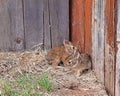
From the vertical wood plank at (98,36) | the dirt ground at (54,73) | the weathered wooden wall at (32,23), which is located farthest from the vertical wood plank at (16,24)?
the vertical wood plank at (98,36)

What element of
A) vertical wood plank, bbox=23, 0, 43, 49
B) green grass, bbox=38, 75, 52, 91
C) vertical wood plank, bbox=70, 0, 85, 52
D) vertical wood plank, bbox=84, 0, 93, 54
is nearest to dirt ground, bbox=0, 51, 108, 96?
green grass, bbox=38, 75, 52, 91

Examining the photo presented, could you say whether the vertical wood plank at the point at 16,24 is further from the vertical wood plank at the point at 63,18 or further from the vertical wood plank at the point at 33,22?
the vertical wood plank at the point at 63,18

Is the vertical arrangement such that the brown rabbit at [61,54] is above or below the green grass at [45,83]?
above

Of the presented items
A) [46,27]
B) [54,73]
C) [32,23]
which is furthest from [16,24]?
[54,73]

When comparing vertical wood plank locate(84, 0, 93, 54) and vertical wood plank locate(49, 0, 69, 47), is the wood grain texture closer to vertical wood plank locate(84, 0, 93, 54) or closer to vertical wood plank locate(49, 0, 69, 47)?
vertical wood plank locate(49, 0, 69, 47)

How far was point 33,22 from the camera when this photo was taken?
5316 millimetres

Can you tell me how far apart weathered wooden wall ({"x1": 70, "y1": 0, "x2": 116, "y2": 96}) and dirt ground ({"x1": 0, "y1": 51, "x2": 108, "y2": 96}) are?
4.6 inches

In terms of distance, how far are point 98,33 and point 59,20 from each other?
92 cm

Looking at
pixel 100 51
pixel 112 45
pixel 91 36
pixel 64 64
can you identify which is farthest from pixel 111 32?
pixel 64 64

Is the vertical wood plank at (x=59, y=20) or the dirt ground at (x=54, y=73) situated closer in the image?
the dirt ground at (x=54, y=73)

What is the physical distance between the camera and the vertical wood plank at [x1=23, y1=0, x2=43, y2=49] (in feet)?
17.3

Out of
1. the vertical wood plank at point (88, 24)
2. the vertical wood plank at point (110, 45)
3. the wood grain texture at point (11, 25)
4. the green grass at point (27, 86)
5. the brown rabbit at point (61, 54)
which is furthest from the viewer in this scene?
the wood grain texture at point (11, 25)

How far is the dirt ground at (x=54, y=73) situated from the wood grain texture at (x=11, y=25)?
11 cm

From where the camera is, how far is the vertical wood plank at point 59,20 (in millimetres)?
Answer: 5281
